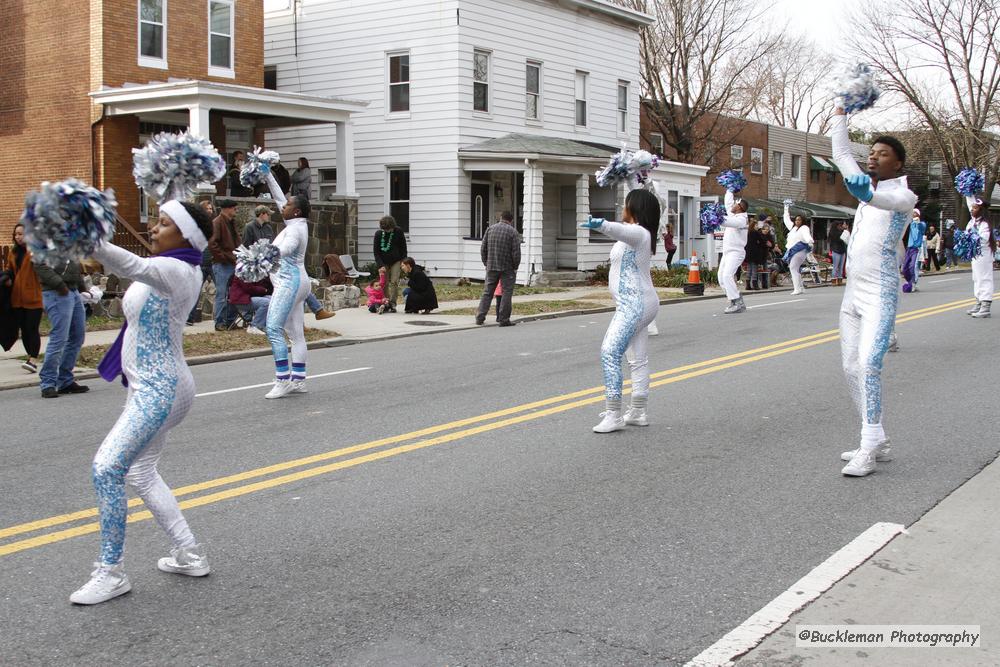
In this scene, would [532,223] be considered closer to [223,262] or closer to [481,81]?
[481,81]

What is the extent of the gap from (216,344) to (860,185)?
32.7 ft

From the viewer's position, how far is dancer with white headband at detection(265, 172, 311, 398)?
382 inches

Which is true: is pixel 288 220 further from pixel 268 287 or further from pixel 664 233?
pixel 664 233

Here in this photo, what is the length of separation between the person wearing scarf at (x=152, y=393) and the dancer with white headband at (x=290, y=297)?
16.0 ft

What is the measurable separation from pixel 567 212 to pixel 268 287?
17.2 metres

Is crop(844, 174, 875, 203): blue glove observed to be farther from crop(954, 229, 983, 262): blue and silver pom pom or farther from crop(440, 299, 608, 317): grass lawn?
crop(440, 299, 608, 317): grass lawn

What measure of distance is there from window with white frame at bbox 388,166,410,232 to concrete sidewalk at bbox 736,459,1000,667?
23.3 metres

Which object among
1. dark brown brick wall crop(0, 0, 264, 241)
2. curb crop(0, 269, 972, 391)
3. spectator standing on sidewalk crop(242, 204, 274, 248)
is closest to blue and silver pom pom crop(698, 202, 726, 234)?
curb crop(0, 269, 972, 391)

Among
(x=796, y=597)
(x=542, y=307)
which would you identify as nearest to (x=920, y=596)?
(x=796, y=597)

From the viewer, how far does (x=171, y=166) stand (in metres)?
5.02

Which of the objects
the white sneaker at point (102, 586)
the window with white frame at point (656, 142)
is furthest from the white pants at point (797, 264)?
the white sneaker at point (102, 586)

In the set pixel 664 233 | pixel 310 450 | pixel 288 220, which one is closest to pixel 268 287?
pixel 288 220

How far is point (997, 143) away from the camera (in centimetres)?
4869

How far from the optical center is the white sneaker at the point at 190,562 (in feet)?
15.7
